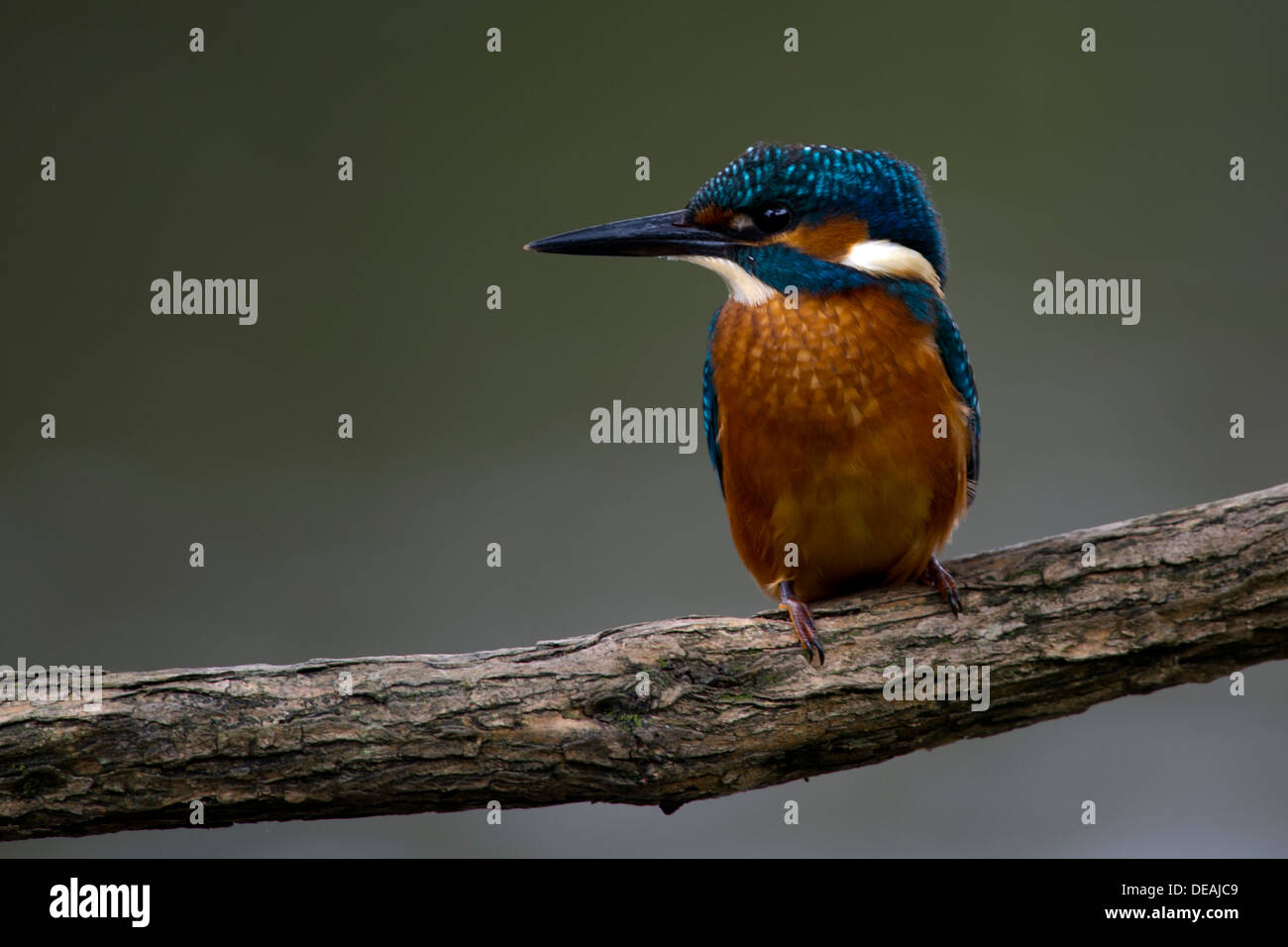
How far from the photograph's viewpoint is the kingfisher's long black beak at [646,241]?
2.39 m

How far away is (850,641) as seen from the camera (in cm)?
216

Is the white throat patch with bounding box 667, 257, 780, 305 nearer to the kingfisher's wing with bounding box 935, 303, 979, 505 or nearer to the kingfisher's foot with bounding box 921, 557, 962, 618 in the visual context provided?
the kingfisher's wing with bounding box 935, 303, 979, 505

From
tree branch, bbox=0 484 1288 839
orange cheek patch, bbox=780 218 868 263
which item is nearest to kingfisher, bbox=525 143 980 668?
orange cheek patch, bbox=780 218 868 263

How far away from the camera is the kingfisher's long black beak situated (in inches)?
94.1

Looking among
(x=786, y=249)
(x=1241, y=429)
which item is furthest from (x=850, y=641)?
(x=1241, y=429)

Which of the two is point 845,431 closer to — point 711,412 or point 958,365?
point 958,365

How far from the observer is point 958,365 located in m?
2.41

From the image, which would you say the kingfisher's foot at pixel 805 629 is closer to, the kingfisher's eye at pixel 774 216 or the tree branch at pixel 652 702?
the tree branch at pixel 652 702

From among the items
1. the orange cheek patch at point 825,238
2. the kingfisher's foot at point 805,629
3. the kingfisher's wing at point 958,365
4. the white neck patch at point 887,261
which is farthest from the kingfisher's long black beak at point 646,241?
the kingfisher's foot at point 805,629

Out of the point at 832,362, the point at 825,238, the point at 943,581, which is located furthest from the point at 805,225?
the point at 943,581

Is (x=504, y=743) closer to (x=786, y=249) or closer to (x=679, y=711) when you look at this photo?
(x=679, y=711)

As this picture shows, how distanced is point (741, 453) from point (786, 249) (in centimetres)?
41

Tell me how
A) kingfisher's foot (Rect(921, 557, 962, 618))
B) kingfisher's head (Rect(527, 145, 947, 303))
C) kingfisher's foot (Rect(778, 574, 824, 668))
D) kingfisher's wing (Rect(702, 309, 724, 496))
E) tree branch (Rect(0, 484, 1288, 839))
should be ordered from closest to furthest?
tree branch (Rect(0, 484, 1288, 839)) < kingfisher's foot (Rect(778, 574, 824, 668)) < kingfisher's foot (Rect(921, 557, 962, 618)) < kingfisher's head (Rect(527, 145, 947, 303)) < kingfisher's wing (Rect(702, 309, 724, 496))

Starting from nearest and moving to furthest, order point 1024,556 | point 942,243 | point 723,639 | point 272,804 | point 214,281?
point 272,804, point 723,639, point 1024,556, point 942,243, point 214,281
